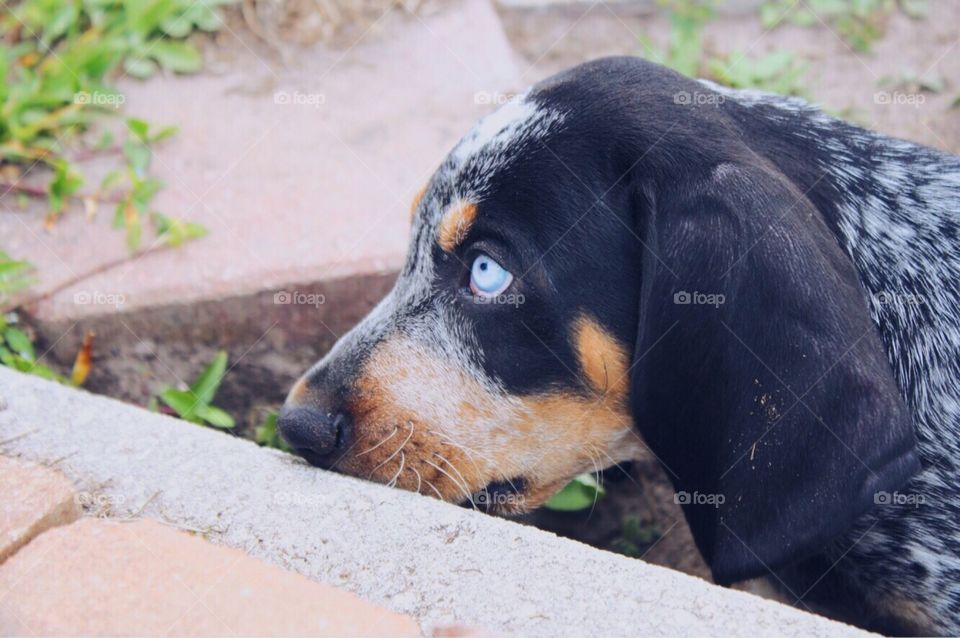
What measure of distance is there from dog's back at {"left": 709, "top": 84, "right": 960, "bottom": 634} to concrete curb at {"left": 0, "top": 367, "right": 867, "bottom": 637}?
744 millimetres

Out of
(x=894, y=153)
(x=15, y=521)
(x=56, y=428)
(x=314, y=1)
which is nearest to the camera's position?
(x=15, y=521)

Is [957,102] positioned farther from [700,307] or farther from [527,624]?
[527,624]

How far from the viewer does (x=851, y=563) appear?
9.71 feet

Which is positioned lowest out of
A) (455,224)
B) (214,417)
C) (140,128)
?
(214,417)

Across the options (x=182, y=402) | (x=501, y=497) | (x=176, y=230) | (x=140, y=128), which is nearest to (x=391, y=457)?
(x=501, y=497)

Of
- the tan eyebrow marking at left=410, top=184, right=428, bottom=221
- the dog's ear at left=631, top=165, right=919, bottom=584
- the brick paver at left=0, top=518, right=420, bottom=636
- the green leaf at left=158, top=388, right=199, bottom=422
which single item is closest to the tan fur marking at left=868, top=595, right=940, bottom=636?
the dog's ear at left=631, top=165, right=919, bottom=584

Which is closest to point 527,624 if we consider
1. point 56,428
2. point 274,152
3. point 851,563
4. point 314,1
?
point 851,563

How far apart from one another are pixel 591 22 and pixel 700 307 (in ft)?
11.5

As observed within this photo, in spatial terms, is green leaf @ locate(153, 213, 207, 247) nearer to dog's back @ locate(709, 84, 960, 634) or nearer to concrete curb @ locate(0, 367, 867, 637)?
concrete curb @ locate(0, 367, 867, 637)

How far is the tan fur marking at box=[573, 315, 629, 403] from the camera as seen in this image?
2.89m

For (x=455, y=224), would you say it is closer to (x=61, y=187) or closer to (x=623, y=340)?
A: (x=623, y=340)

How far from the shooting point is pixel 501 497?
3.19 metres

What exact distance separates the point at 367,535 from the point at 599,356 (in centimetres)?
83

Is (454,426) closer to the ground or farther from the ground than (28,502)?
farther from the ground
